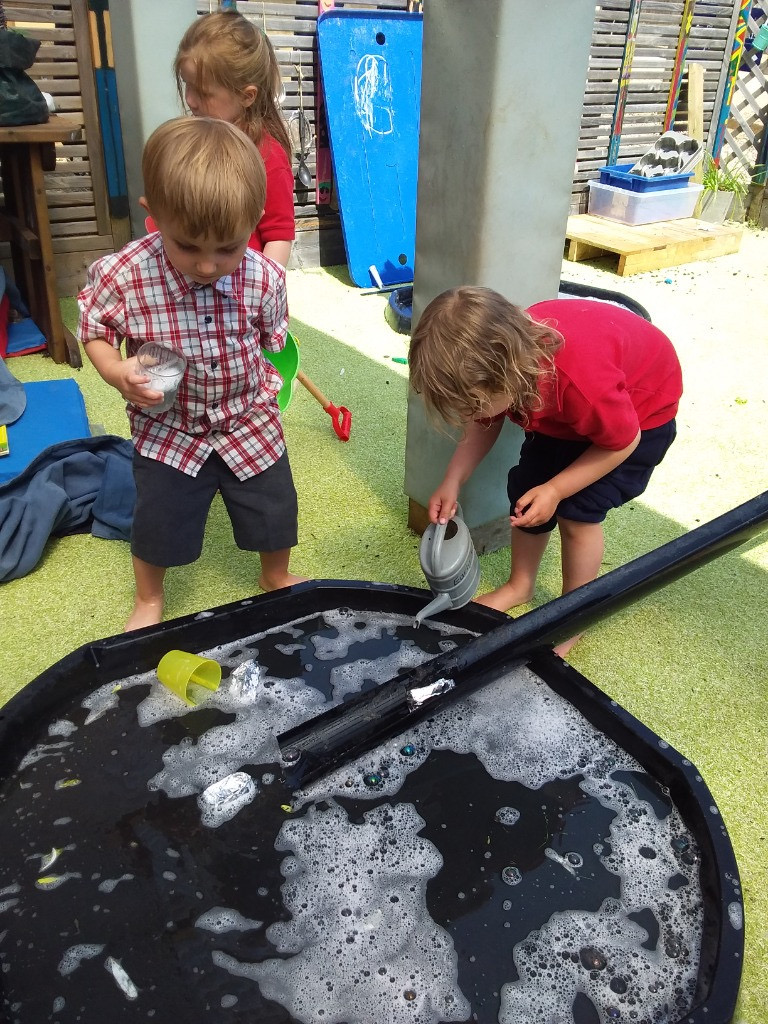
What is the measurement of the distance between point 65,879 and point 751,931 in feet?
Answer: 3.73

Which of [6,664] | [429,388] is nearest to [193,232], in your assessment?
[429,388]

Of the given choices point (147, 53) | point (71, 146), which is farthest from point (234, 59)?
point (71, 146)

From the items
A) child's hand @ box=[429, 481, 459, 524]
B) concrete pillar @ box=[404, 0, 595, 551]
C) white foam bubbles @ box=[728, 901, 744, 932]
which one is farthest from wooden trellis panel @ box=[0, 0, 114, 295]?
white foam bubbles @ box=[728, 901, 744, 932]

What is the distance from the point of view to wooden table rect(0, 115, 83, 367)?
122 inches

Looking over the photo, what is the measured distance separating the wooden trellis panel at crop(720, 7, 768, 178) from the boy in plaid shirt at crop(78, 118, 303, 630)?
6.37 metres

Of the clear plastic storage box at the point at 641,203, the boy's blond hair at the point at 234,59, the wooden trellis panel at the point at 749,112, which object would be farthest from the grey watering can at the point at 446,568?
the wooden trellis panel at the point at 749,112

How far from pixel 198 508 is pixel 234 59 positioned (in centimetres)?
112

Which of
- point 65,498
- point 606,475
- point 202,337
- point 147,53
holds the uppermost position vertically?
point 147,53

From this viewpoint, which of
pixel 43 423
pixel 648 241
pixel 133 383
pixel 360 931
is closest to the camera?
pixel 360 931

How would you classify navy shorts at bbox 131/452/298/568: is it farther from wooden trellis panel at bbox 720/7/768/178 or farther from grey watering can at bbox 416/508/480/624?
wooden trellis panel at bbox 720/7/768/178

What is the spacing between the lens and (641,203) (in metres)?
5.53

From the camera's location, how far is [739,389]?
348 cm

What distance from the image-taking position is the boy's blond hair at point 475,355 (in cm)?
146

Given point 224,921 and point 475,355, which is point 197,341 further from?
point 224,921
